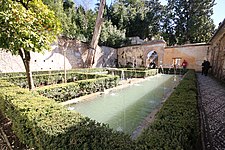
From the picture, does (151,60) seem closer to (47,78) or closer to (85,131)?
(47,78)

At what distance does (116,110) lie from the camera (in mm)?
5066

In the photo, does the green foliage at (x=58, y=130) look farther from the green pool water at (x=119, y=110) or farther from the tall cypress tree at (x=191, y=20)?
the tall cypress tree at (x=191, y=20)

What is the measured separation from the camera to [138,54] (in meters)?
23.0

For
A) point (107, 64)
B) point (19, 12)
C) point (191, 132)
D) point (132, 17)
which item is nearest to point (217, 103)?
point (191, 132)

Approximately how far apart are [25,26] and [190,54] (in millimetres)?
19339

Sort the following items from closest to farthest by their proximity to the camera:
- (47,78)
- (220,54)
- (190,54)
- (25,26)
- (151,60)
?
(25,26) < (47,78) < (220,54) < (190,54) < (151,60)

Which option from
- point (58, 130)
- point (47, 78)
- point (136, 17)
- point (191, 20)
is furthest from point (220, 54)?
point (136, 17)

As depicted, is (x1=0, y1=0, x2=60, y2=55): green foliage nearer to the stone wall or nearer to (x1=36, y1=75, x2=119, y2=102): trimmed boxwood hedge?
(x1=36, y1=75, x2=119, y2=102): trimmed boxwood hedge

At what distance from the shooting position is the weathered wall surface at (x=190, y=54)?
18.0 metres

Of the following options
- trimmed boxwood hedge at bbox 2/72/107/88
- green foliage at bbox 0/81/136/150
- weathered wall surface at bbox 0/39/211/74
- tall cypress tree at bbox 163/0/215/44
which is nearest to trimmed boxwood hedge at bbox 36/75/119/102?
trimmed boxwood hedge at bbox 2/72/107/88

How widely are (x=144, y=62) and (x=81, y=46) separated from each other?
9755 mm

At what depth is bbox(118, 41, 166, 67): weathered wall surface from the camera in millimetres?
21030

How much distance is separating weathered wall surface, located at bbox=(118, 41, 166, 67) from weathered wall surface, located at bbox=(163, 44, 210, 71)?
104 cm

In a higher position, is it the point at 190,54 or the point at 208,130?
the point at 190,54
